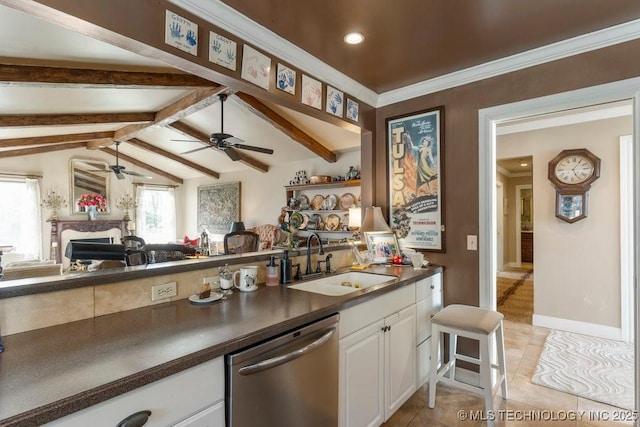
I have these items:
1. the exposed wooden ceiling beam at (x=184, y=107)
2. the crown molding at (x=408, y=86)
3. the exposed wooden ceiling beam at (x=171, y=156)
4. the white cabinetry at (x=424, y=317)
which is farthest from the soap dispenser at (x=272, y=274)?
the exposed wooden ceiling beam at (x=171, y=156)

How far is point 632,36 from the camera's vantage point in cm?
196

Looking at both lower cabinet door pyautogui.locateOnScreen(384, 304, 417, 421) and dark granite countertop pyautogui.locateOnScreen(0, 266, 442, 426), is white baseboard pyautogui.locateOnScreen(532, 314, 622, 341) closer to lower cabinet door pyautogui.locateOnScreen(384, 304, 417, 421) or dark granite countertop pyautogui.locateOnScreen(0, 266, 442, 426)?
lower cabinet door pyautogui.locateOnScreen(384, 304, 417, 421)

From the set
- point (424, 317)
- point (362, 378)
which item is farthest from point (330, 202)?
point (362, 378)

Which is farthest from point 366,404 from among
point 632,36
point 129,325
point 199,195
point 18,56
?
point 199,195

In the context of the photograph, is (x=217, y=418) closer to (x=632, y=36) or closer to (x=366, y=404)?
(x=366, y=404)

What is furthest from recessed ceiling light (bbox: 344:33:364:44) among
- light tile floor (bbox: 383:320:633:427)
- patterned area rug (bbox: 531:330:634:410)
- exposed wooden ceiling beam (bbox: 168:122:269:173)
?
exposed wooden ceiling beam (bbox: 168:122:269:173)

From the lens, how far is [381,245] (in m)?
2.92

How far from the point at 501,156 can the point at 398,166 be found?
2.32 meters

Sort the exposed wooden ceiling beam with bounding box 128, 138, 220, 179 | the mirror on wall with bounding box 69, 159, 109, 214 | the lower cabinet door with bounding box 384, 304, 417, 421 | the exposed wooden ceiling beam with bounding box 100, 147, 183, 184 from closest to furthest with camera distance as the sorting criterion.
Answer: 1. the lower cabinet door with bounding box 384, 304, 417, 421
2. the exposed wooden ceiling beam with bounding box 128, 138, 220, 179
3. the mirror on wall with bounding box 69, 159, 109, 214
4. the exposed wooden ceiling beam with bounding box 100, 147, 183, 184

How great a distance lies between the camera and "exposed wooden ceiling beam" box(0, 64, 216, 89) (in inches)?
111

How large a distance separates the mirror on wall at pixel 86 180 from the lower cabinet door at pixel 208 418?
729 cm

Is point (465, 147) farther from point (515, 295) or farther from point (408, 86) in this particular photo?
point (515, 295)

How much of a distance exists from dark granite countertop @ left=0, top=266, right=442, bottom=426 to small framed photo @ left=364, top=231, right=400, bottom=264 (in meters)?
1.27

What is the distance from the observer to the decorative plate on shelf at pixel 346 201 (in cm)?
537
